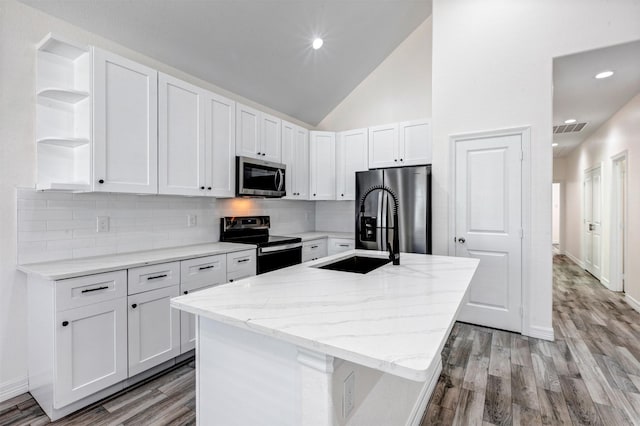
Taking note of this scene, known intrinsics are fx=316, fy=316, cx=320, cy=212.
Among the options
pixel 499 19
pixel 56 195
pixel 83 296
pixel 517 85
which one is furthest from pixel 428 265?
pixel 499 19

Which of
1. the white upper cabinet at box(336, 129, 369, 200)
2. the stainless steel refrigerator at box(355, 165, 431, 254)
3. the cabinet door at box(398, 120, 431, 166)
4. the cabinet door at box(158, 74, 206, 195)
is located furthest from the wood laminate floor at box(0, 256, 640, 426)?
the white upper cabinet at box(336, 129, 369, 200)

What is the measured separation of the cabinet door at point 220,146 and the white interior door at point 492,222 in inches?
95.5

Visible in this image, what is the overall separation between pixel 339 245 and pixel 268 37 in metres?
2.61

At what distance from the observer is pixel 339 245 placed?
430cm

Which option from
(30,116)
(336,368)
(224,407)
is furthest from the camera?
(30,116)

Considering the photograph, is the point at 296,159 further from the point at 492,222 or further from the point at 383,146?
the point at 492,222

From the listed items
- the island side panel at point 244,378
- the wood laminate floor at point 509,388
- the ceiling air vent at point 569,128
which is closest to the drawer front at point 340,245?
the wood laminate floor at point 509,388

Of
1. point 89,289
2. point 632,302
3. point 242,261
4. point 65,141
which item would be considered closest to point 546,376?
point 242,261

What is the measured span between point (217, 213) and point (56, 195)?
1461 millimetres

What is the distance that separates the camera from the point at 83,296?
192 centimetres

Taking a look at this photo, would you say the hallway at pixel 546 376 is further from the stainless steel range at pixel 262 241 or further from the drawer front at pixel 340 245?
the stainless steel range at pixel 262 241

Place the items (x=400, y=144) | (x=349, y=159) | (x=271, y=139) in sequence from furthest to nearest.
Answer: (x=349, y=159) → (x=400, y=144) → (x=271, y=139)

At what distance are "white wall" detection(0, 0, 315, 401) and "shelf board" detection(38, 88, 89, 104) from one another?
0.48 ft

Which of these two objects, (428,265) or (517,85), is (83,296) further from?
(517,85)
